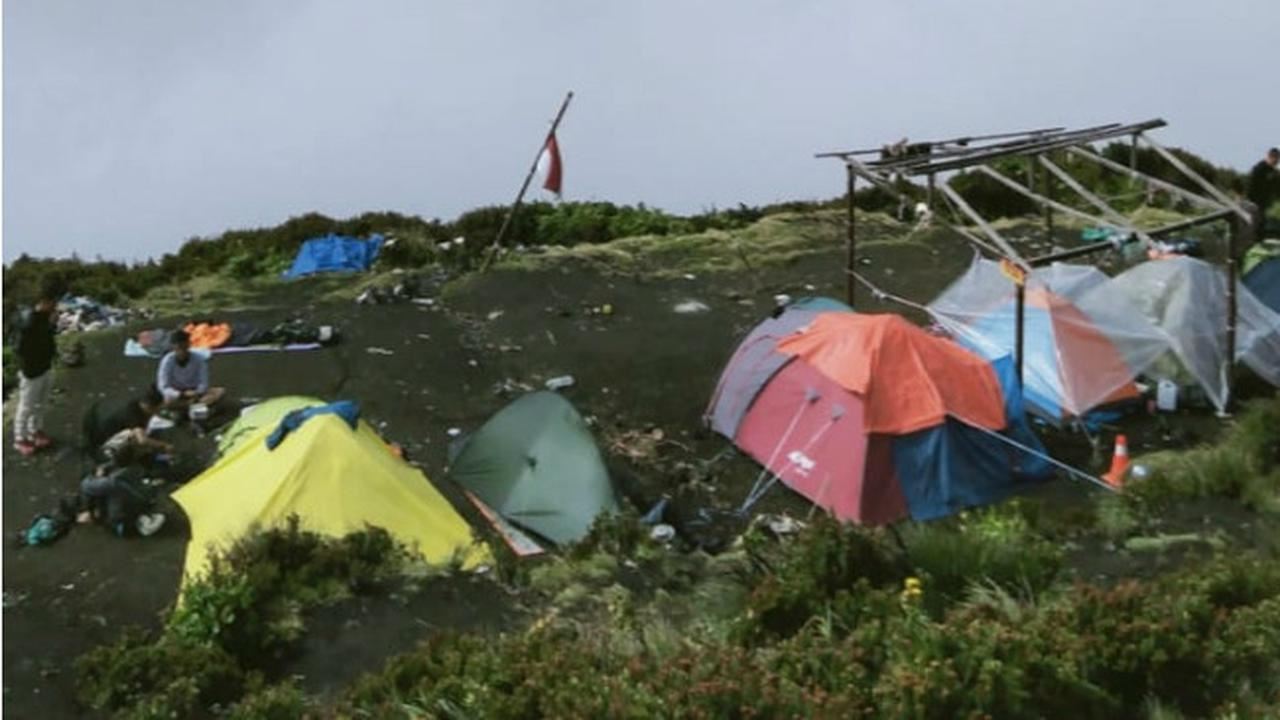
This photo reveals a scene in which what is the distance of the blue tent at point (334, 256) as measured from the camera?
22.8 m

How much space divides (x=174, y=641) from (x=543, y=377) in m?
8.17

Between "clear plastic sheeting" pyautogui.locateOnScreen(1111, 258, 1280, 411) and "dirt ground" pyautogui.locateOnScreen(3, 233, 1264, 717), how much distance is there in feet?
2.01

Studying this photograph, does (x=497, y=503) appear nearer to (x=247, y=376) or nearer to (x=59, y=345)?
(x=247, y=376)

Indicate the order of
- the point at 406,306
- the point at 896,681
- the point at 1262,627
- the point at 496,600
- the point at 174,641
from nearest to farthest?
the point at 896,681
the point at 1262,627
the point at 174,641
the point at 496,600
the point at 406,306

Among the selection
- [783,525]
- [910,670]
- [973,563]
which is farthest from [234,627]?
[783,525]

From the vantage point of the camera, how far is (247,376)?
17.6 meters

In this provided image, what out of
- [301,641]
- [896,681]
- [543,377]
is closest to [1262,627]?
[896,681]

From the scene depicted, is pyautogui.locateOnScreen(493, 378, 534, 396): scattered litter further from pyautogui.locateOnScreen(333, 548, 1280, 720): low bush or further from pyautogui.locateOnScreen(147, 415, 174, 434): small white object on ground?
pyautogui.locateOnScreen(333, 548, 1280, 720): low bush

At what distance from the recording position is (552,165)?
2147 centimetres

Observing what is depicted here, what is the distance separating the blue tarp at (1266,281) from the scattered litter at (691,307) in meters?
6.20

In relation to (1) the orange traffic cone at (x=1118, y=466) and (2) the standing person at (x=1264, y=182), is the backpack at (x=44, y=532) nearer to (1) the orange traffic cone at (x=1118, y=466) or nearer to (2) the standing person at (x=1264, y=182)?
(1) the orange traffic cone at (x=1118, y=466)

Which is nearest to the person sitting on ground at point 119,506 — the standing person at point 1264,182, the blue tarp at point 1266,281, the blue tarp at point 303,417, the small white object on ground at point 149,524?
the small white object on ground at point 149,524

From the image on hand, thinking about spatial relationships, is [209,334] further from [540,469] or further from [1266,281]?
[1266,281]

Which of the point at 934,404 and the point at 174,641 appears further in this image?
the point at 934,404
